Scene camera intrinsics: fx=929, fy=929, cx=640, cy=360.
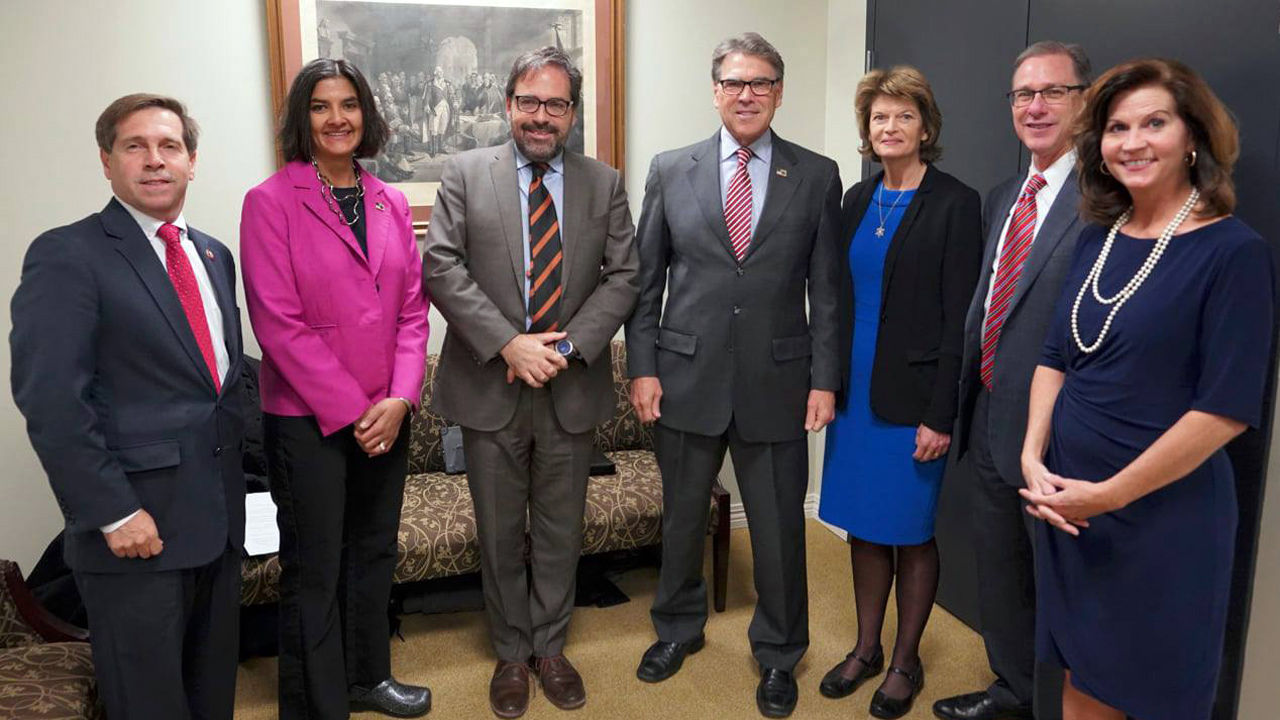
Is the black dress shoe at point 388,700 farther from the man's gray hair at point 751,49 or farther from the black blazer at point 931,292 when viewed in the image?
the man's gray hair at point 751,49

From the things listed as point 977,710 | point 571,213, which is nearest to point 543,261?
point 571,213

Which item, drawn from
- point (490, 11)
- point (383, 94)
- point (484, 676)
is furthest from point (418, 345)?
point (490, 11)

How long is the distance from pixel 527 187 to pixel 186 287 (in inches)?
35.5

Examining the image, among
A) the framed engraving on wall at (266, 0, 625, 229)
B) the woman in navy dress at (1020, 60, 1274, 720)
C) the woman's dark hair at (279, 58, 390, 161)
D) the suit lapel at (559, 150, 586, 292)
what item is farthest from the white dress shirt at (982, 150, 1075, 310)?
the framed engraving on wall at (266, 0, 625, 229)

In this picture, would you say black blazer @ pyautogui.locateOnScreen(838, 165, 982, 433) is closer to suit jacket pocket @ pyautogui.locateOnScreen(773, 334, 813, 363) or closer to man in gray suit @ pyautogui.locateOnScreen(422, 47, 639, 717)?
suit jacket pocket @ pyautogui.locateOnScreen(773, 334, 813, 363)

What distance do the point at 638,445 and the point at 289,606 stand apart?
1.58 metres

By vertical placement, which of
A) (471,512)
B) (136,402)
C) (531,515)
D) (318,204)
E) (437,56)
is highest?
(437,56)

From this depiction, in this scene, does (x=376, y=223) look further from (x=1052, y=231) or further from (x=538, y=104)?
(x=1052, y=231)

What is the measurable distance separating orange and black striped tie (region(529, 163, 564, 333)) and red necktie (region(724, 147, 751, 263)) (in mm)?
454

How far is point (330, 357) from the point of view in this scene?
7.09 feet

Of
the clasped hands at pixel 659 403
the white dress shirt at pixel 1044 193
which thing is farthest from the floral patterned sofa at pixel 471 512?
the white dress shirt at pixel 1044 193

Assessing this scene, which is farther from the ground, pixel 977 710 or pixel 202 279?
pixel 202 279

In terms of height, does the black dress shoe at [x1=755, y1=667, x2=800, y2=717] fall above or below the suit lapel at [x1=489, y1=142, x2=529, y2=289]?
below

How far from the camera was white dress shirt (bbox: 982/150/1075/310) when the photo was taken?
2.12 meters
